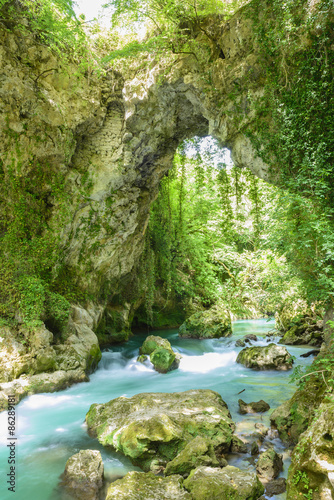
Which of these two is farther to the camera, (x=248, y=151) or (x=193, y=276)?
(x=193, y=276)

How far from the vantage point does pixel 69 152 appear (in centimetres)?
732

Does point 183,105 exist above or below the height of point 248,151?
above

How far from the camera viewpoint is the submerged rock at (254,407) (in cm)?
487

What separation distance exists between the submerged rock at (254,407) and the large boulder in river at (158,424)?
0.55 m

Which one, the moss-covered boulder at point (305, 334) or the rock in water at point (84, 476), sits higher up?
the moss-covered boulder at point (305, 334)

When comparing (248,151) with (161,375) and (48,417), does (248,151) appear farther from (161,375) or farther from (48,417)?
(48,417)

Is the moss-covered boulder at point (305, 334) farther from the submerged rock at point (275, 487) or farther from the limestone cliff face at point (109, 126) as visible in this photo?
the submerged rock at point (275, 487)

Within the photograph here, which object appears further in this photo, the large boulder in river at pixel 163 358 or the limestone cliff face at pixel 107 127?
the large boulder in river at pixel 163 358

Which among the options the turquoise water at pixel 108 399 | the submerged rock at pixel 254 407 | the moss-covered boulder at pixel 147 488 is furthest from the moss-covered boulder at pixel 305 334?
the moss-covered boulder at pixel 147 488

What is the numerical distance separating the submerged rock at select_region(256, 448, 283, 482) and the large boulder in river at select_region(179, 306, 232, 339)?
8209 mm

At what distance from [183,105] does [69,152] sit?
3239 millimetres

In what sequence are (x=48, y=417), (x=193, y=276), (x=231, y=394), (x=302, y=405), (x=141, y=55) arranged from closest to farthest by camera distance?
(x=302, y=405)
(x=48, y=417)
(x=231, y=394)
(x=141, y=55)
(x=193, y=276)

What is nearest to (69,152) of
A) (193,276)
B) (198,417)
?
(198,417)

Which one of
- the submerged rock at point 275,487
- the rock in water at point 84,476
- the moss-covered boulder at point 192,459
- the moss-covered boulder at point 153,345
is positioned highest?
the moss-covered boulder at point 153,345
